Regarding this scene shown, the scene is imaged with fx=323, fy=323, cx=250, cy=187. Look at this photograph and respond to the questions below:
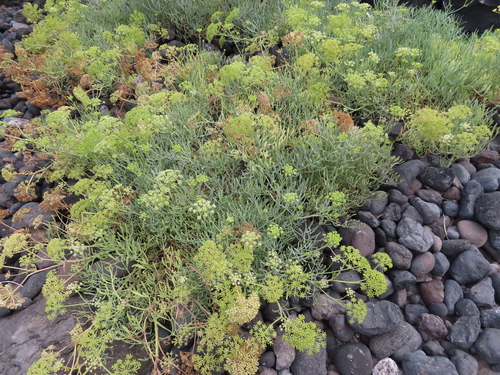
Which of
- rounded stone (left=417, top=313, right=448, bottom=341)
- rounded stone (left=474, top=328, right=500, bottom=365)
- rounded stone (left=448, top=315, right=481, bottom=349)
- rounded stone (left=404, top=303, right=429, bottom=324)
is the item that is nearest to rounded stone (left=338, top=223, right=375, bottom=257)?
rounded stone (left=404, top=303, right=429, bottom=324)

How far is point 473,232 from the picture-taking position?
102 inches

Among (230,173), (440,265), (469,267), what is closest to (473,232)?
(469,267)

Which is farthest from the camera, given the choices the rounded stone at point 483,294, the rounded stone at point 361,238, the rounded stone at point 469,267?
the rounded stone at point 361,238

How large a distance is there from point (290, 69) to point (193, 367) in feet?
10.6

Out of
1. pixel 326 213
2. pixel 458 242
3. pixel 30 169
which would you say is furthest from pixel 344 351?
pixel 30 169

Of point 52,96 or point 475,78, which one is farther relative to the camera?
point 52,96

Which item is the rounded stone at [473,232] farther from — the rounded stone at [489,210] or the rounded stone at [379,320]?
the rounded stone at [379,320]

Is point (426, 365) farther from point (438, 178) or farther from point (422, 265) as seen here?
point (438, 178)

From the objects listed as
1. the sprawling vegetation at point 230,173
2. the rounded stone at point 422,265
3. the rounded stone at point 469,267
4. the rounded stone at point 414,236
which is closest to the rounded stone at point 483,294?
the rounded stone at point 469,267

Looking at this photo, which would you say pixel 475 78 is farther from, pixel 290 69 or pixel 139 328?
pixel 139 328

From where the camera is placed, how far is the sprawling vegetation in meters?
2.18

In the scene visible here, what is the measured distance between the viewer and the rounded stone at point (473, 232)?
2568 millimetres

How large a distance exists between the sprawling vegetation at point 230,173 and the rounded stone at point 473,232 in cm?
62

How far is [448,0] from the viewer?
507 centimetres
